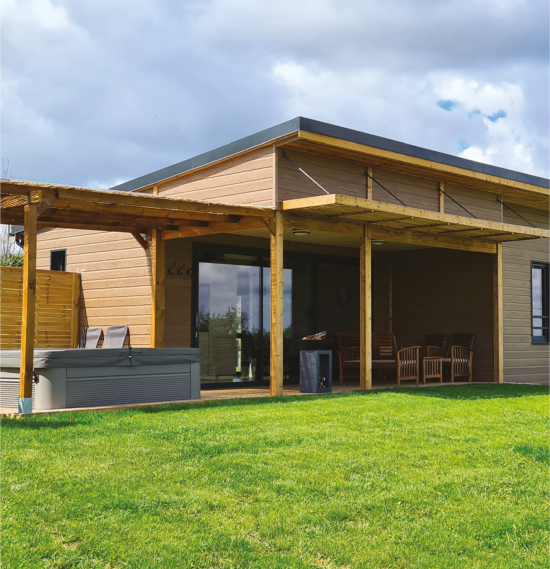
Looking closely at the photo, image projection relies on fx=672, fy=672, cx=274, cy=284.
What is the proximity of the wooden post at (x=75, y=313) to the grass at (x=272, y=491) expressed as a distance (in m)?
5.23

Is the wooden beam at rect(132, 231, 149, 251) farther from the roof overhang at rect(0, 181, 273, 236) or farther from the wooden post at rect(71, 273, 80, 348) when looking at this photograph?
the wooden post at rect(71, 273, 80, 348)

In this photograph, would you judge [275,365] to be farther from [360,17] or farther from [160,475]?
[360,17]

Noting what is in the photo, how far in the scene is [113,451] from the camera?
519 centimetres

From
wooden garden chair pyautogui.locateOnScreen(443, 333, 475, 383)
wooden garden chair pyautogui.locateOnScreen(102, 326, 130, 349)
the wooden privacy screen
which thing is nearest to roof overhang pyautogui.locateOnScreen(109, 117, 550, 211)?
the wooden privacy screen

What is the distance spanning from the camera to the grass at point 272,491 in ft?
10.9

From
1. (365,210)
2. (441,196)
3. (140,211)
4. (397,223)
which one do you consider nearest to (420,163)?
(441,196)

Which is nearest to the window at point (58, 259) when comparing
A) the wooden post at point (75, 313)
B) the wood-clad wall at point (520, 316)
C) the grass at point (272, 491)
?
the wooden post at point (75, 313)

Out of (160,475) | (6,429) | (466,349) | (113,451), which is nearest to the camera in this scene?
(160,475)

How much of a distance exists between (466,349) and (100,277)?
270 inches

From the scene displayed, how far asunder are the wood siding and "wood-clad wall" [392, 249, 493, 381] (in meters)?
5.24

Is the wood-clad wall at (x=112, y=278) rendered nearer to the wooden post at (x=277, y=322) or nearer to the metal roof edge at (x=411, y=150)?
the wooden post at (x=277, y=322)

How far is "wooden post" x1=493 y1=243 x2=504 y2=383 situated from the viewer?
12255 millimetres

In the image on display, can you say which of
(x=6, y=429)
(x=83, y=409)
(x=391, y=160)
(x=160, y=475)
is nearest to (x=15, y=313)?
(x=83, y=409)

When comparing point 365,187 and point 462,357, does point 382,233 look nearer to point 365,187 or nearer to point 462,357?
point 365,187
